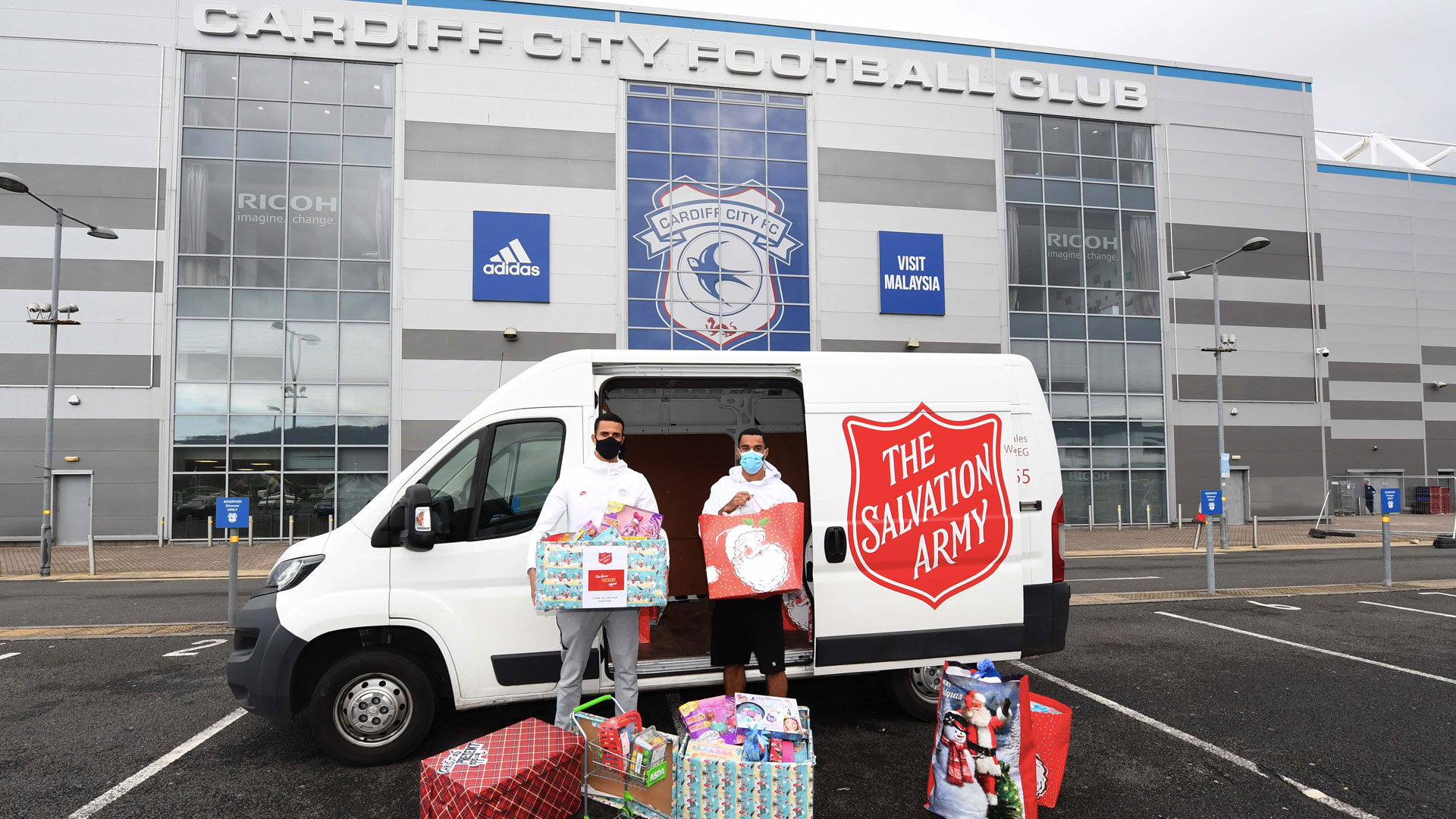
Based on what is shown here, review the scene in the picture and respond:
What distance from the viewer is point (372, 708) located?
13.6ft

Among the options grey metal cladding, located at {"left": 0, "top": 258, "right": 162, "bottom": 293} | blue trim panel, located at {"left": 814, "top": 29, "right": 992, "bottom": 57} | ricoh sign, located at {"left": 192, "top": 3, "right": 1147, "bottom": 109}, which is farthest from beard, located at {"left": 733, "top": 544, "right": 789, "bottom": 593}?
blue trim panel, located at {"left": 814, "top": 29, "right": 992, "bottom": 57}

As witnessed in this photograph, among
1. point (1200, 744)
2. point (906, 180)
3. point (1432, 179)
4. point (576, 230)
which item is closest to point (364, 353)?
point (576, 230)

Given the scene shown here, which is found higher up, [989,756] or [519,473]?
[519,473]

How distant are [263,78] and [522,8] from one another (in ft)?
23.6

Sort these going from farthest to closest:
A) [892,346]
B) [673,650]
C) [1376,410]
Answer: [1376,410]
[892,346]
[673,650]

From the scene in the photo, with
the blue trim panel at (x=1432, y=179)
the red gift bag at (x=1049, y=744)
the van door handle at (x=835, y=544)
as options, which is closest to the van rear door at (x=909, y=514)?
the van door handle at (x=835, y=544)

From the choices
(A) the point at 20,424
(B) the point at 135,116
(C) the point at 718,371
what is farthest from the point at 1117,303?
(A) the point at 20,424

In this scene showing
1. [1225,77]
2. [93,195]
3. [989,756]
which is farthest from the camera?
[1225,77]

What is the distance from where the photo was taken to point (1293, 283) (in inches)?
987

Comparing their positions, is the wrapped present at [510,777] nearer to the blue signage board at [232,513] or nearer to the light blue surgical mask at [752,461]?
the light blue surgical mask at [752,461]

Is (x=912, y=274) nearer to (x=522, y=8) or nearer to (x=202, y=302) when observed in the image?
(x=522, y=8)

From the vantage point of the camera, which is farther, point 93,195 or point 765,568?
point 93,195

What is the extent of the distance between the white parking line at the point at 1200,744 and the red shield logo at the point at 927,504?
1.50 metres

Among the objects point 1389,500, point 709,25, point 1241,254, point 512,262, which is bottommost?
point 1389,500
